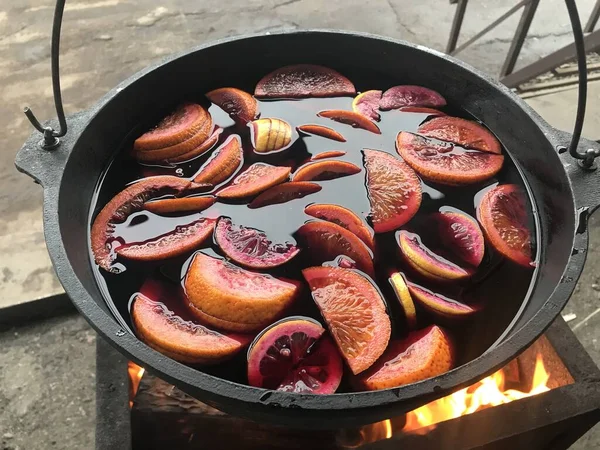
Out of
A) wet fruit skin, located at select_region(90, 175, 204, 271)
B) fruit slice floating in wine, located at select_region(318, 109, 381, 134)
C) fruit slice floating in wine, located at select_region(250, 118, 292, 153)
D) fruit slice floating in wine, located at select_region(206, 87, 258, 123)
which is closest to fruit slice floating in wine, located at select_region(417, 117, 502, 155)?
fruit slice floating in wine, located at select_region(318, 109, 381, 134)

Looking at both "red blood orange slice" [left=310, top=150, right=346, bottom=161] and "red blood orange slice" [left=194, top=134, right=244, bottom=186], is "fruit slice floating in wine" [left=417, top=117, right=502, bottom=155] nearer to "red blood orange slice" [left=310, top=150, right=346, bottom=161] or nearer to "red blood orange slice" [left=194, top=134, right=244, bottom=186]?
"red blood orange slice" [left=310, top=150, right=346, bottom=161]

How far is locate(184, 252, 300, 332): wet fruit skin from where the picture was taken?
1302 mm

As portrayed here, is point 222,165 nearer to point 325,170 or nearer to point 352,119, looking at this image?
point 325,170

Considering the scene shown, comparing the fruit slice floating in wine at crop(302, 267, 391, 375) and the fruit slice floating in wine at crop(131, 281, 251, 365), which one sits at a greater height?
the fruit slice floating in wine at crop(302, 267, 391, 375)

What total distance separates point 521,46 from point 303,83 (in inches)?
71.1

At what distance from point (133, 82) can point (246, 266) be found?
0.72 meters

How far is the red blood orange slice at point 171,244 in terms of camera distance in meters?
1.44

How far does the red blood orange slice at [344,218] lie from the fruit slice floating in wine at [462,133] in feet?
1.51

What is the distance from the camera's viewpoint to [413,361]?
1.26 meters

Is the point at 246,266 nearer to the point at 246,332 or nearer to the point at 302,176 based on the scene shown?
the point at 246,332

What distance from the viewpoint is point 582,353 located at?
182 cm

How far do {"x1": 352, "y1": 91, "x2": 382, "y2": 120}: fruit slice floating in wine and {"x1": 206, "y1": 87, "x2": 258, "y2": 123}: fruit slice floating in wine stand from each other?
339 mm

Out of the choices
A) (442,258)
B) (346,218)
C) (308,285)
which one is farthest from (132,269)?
(442,258)

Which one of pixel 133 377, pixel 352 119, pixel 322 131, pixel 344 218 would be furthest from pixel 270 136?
pixel 133 377
